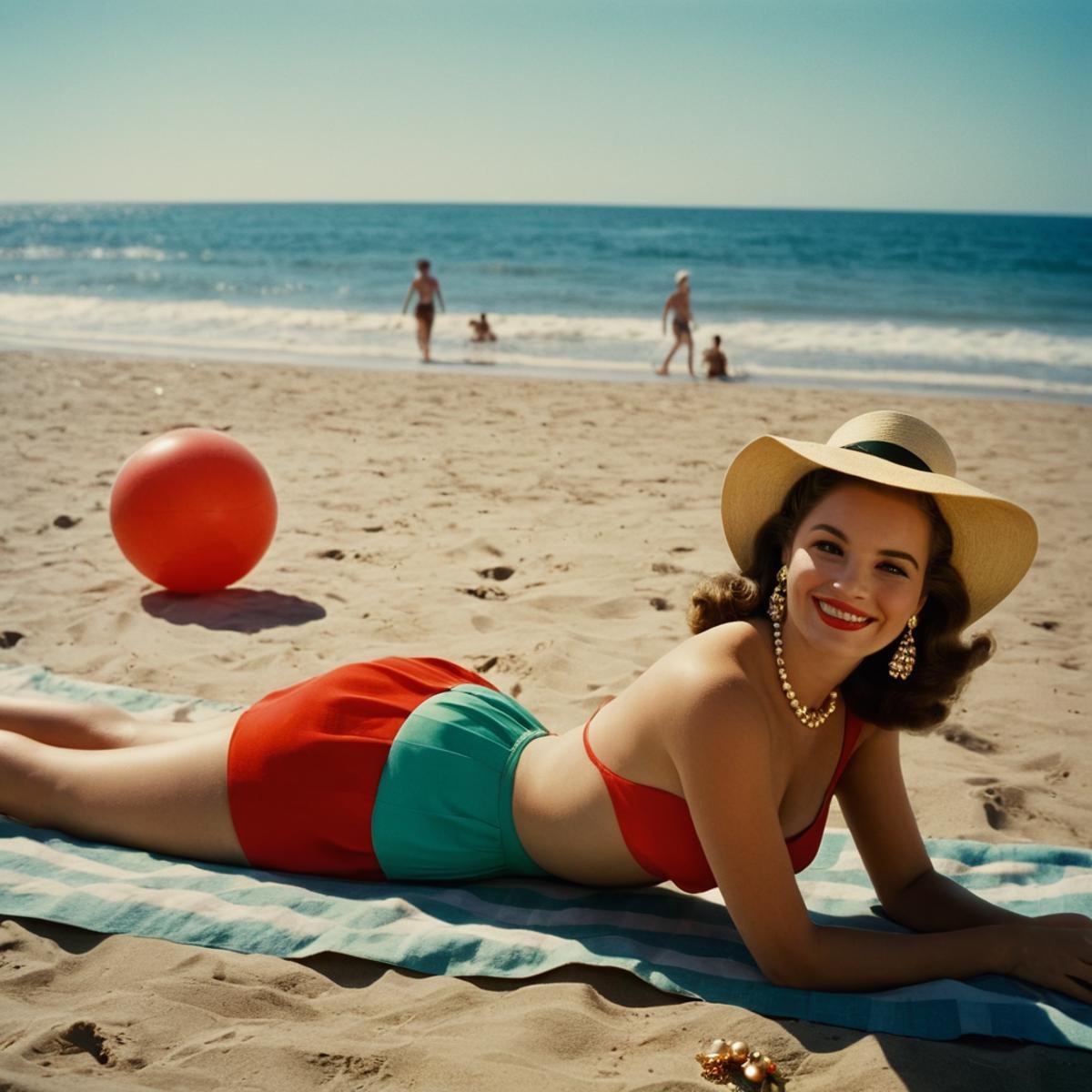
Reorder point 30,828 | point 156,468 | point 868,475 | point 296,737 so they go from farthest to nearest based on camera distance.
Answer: point 156,468 < point 30,828 < point 296,737 < point 868,475

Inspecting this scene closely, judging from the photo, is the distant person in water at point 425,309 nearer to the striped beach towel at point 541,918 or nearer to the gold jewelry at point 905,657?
the striped beach towel at point 541,918

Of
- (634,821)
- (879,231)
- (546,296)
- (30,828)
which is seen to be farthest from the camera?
(879,231)

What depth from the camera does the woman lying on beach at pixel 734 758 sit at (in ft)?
8.23

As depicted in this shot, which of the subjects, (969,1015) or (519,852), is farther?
(519,852)

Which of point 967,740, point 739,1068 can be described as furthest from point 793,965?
point 967,740

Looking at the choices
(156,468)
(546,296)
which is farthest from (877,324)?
(156,468)

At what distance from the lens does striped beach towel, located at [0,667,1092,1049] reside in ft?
8.59

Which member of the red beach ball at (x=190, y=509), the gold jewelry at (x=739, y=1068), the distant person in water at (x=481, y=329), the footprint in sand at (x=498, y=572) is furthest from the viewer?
the distant person in water at (x=481, y=329)

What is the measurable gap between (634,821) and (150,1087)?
4.00ft

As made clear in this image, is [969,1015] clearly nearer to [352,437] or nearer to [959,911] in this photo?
[959,911]

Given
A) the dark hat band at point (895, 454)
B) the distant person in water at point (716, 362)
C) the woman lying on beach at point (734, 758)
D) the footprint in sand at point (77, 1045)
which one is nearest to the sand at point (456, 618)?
the footprint in sand at point (77, 1045)

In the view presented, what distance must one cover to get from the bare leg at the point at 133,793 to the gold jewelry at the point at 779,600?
5.02 ft

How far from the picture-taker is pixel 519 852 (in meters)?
3.11

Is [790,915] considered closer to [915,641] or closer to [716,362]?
[915,641]
